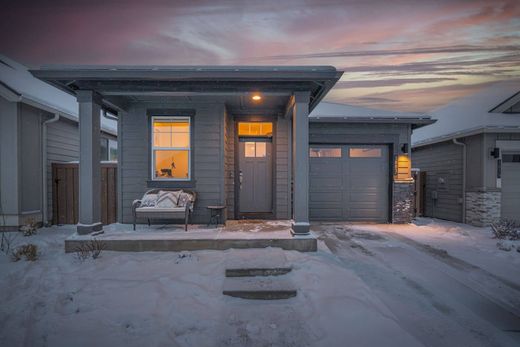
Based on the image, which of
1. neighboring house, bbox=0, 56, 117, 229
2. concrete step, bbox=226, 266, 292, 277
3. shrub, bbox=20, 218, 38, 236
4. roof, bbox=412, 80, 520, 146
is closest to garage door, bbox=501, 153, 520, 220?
→ roof, bbox=412, 80, 520, 146

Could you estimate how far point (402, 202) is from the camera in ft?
24.4

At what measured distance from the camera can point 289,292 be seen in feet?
9.51

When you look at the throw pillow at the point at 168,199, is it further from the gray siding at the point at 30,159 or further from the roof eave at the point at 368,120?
the roof eave at the point at 368,120

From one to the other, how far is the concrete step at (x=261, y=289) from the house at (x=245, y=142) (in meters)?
1.48

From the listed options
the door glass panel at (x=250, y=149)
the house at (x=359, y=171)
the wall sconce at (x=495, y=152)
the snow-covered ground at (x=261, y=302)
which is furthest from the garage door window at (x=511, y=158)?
the door glass panel at (x=250, y=149)

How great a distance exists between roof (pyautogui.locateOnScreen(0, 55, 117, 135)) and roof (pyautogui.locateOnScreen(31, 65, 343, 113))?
2386 millimetres

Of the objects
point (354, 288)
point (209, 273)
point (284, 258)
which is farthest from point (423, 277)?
point (209, 273)

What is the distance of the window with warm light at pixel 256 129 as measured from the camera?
670 cm

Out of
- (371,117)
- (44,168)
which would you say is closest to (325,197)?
(371,117)

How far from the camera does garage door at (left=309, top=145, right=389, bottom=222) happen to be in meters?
7.54

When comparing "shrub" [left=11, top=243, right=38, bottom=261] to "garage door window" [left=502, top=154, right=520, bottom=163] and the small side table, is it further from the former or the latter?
"garage door window" [left=502, top=154, right=520, bottom=163]

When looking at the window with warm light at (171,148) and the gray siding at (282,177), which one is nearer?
the window with warm light at (171,148)

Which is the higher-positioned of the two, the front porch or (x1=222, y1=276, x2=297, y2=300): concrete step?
the front porch

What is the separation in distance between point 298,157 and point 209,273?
7.65 feet
